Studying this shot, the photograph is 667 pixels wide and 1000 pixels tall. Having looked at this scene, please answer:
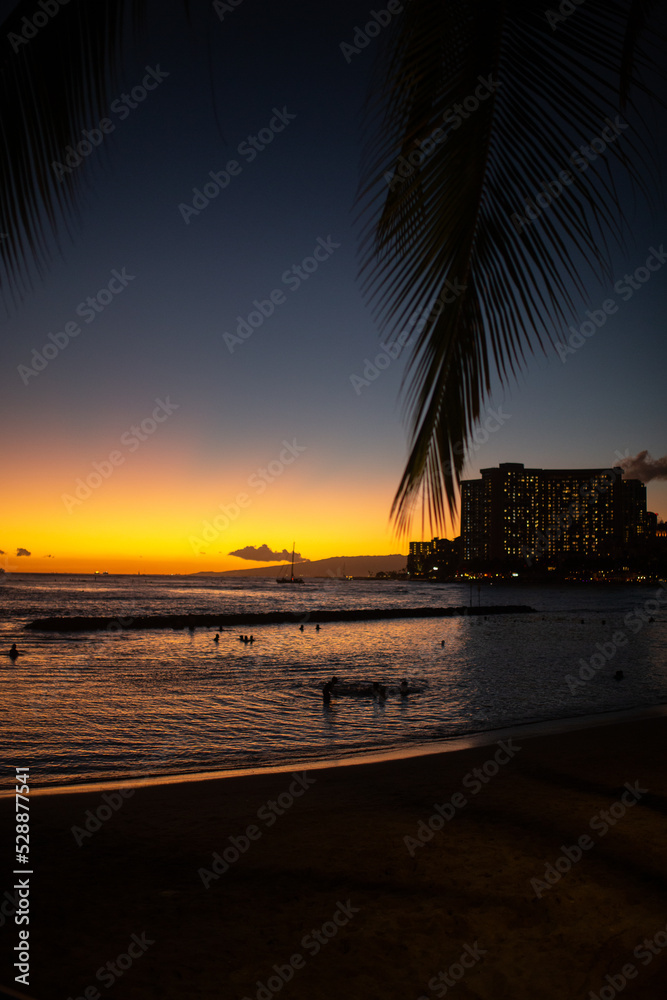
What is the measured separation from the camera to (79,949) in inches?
170

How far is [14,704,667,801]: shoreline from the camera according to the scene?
952 cm

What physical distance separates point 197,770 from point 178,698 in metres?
9.52

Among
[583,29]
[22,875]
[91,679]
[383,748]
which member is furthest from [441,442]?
[91,679]

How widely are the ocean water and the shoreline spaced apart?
0.70 meters

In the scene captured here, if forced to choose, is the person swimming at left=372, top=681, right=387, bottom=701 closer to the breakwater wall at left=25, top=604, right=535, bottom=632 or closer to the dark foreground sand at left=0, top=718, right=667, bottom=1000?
the dark foreground sand at left=0, top=718, right=667, bottom=1000

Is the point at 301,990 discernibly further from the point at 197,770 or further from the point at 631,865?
the point at 197,770

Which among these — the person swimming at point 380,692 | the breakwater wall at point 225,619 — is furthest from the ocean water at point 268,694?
the breakwater wall at point 225,619

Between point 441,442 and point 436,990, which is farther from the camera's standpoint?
point 436,990

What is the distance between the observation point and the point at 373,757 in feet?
37.8

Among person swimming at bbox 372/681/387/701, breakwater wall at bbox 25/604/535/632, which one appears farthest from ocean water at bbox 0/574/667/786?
breakwater wall at bbox 25/604/535/632

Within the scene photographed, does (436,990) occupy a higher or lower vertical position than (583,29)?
lower

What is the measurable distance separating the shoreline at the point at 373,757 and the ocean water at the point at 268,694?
70 cm

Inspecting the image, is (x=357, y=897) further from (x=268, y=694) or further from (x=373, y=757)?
(x=268, y=694)

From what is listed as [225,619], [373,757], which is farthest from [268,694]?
[225,619]
